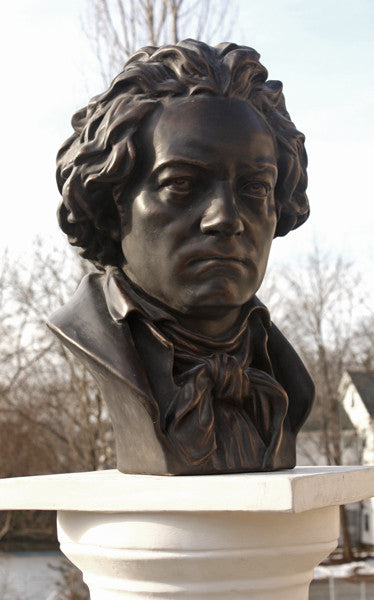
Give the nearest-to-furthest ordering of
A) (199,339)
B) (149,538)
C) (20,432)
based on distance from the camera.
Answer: (149,538)
(199,339)
(20,432)

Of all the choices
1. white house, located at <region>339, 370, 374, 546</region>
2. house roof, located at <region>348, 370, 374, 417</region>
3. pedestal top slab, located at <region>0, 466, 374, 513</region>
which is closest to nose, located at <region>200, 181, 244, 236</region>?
pedestal top slab, located at <region>0, 466, 374, 513</region>

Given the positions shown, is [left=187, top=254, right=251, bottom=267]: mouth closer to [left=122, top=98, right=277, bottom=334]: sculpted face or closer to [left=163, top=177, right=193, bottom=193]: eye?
[left=122, top=98, right=277, bottom=334]: sculpted face

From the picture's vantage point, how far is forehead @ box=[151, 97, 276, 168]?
215 cm

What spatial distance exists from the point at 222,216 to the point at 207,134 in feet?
0.87

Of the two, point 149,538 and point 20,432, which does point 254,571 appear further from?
point 20,432

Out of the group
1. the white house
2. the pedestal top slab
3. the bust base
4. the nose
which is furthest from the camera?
the white house

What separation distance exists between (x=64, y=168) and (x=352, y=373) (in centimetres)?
1829

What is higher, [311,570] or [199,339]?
[199,339]

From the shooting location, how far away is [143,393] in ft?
6.90

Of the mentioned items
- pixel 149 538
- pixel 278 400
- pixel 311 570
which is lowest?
pixel 311 570

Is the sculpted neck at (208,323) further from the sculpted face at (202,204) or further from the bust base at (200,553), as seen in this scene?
the bust base at (200,553)

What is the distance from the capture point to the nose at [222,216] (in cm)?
212

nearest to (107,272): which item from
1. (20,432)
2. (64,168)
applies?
(64,168)

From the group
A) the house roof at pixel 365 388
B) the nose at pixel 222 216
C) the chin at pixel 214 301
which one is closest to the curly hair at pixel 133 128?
the nose at pixel 222 216
